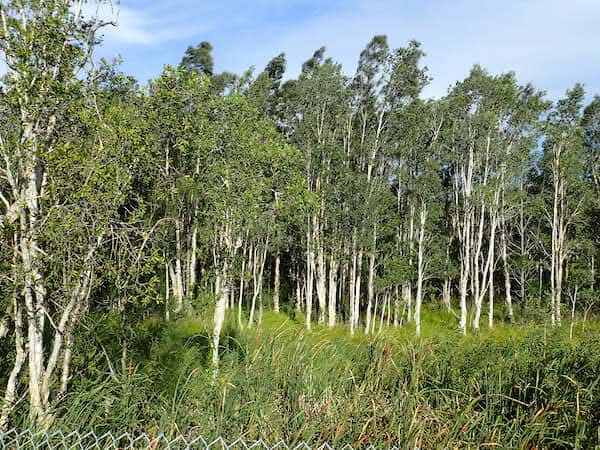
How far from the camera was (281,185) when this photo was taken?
1469 centimetres

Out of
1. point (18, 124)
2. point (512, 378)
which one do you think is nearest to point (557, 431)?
point (512, 378)

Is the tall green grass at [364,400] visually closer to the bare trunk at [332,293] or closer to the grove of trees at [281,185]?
the grove of trees at [281,185]

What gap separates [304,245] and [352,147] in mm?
7296

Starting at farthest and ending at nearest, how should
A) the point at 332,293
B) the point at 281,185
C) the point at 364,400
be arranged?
the point at 332,293, the point at 281,185, the point at 364,400

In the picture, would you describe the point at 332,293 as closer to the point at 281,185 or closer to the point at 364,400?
the point at 281,185

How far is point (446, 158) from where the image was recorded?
2803cm

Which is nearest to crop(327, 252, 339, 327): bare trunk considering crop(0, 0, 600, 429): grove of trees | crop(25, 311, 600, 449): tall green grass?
crop(0, 0, 600, 429): grove of trees

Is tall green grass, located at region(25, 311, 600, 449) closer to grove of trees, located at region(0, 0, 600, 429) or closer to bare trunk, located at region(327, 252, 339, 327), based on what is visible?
grove of trees, located at region(0, 0, 600, 429)

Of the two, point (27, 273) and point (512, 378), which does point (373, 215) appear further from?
point (27, 273)

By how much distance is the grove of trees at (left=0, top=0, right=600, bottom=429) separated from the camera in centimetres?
568

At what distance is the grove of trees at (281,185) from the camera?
5.68 meters

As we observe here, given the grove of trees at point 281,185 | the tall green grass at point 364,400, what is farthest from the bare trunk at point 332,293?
the tall green grass at point 364,400

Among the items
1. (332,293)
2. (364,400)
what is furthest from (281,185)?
(332,293)

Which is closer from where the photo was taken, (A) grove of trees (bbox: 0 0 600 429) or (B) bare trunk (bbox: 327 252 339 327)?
(A) grove of trees (bbox: 0 0 600 429)
